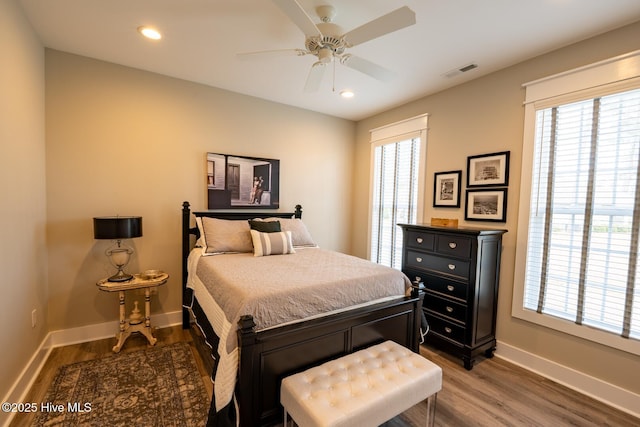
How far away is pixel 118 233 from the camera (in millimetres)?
2617

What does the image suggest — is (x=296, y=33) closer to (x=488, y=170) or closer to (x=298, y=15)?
(x=298, y=15)

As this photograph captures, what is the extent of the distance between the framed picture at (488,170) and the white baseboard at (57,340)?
367cm

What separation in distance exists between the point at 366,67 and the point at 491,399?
107 inches

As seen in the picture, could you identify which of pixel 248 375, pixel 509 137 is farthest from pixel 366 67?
pixel 248 375

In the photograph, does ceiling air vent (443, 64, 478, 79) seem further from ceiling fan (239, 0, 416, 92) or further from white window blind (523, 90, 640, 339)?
ceiling fan (239, 0, 416, 92)

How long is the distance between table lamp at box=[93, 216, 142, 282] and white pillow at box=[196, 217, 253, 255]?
0.60 metres

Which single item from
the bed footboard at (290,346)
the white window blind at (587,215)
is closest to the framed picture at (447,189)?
the white window blind at (587,215)

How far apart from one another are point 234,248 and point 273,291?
1.39 metres

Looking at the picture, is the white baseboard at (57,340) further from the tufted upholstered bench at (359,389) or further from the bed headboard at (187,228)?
the tufted upholstered bench at (359,389)

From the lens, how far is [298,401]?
1.44 meters

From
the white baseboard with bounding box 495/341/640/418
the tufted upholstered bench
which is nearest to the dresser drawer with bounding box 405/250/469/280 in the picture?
the white baseboard with bounding box 495/341/640/418

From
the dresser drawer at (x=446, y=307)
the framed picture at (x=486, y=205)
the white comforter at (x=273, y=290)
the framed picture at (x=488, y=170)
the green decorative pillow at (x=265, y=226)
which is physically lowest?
the dresser drawer at (x=446, y=307)

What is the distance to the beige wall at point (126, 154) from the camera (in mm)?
2744

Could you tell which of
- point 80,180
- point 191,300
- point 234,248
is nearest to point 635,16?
point 234,248
